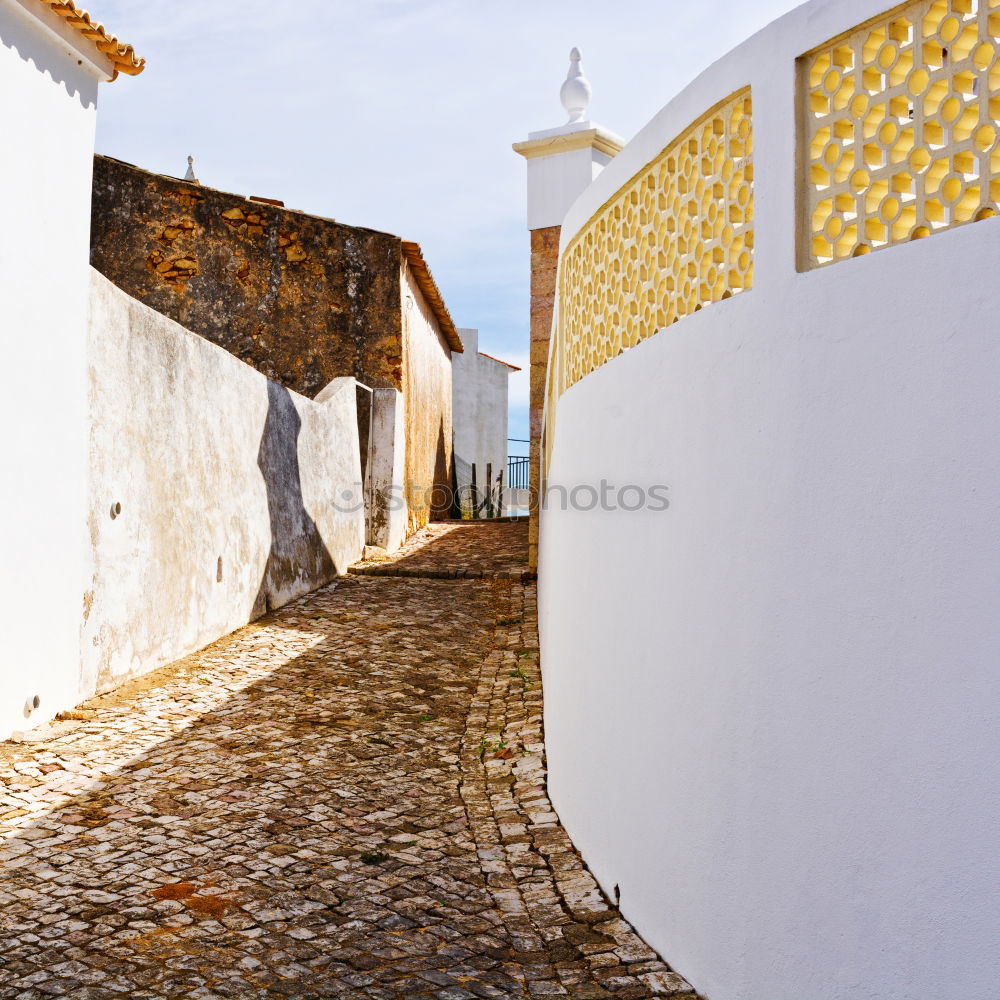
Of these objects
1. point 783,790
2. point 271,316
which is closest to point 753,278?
point 783,790

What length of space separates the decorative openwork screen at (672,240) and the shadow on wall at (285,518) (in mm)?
5428

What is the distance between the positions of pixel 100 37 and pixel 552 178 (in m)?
4.84

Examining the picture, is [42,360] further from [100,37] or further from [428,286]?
[428,286]

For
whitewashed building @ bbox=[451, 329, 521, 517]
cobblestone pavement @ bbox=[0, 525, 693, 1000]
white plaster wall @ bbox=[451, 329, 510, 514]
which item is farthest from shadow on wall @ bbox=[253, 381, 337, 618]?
white plaster wall @ bbox=[451, 329, 510, 514]

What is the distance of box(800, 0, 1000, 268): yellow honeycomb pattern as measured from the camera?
7.57 feet

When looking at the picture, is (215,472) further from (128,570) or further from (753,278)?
(753,278)

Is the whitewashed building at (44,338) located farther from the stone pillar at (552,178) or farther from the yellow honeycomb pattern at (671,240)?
the stone pillar at (552,178)

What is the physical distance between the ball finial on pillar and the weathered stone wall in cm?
520

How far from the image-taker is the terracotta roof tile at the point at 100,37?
5.89 metres

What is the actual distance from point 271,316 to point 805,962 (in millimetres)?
13206

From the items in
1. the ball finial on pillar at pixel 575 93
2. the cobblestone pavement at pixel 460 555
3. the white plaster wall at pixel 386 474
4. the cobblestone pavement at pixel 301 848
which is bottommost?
the cobblestone pavement at pixel 301 848

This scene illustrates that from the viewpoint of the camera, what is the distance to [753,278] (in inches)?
113

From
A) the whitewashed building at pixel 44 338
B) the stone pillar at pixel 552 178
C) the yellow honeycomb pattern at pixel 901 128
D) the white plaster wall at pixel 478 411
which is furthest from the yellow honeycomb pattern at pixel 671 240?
the white plaster wall at pixel 478 411

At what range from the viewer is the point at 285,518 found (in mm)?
10086
